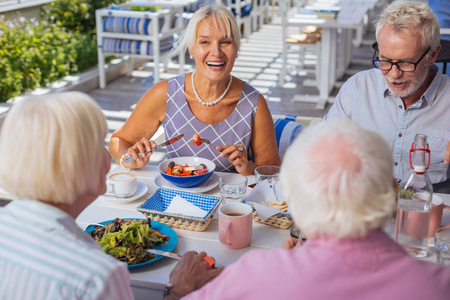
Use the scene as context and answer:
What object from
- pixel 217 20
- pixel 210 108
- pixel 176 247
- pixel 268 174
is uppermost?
pixel 217 20

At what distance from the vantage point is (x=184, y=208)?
166 centimetres

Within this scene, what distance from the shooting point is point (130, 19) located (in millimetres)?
5656

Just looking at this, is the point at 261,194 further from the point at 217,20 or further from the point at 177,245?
the point at 217,20

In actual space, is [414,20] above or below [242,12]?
above

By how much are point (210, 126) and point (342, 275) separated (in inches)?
54.6

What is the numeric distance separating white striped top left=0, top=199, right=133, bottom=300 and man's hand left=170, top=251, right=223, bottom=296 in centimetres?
23

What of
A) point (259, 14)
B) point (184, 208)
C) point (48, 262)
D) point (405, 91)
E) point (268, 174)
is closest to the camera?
point (48, 262)

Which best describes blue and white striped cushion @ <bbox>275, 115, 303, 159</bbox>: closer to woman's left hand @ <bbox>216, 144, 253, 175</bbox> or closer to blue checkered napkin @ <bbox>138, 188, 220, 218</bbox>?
woman's left hand @ <bbox>216, 144, 253, 175</bbox>

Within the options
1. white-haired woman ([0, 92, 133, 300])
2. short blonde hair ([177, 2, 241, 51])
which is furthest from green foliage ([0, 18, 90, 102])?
white-haired woman ([0, 92, 133, 300])

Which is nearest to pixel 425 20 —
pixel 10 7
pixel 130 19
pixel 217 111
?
pixel 217 111

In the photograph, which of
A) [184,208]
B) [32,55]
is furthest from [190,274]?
[32,55]

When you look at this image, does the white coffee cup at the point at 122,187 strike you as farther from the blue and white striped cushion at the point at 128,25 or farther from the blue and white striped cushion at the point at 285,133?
the blue and white striped cushion at the point at 128,25

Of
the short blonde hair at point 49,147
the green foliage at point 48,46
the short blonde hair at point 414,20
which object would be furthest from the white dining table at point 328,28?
the short blonde hair at point 49,147

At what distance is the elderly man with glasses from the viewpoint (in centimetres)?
189
